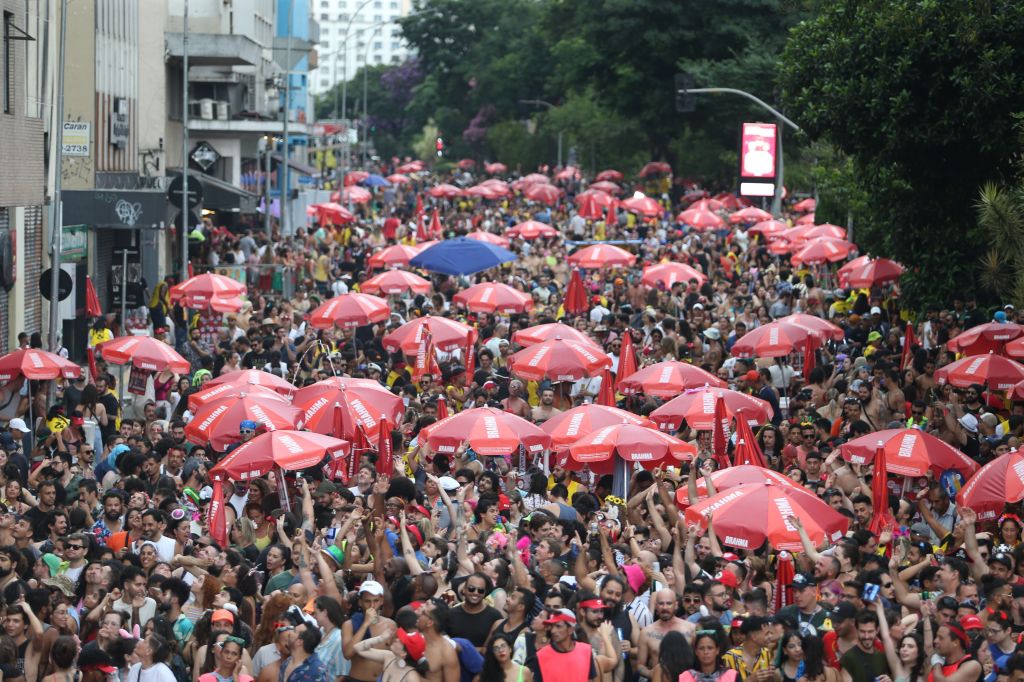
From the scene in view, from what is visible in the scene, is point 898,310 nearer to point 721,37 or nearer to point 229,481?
point 229,481

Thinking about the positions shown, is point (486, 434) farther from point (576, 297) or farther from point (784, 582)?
point (576, 297)

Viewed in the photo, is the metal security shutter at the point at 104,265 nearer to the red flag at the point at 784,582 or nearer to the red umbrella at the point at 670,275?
the red umbrella at the point at 670,275

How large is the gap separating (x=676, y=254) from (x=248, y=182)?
885 inches

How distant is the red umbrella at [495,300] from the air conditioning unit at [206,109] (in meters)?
24.8

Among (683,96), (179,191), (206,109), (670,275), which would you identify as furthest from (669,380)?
(206,109)

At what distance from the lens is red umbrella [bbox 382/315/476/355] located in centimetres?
2202

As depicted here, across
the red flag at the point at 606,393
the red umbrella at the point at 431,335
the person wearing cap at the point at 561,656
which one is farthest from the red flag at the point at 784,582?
the red umbrella at the point at 431,335

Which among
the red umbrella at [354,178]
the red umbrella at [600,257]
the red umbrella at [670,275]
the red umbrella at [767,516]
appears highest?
the red umbrella at [354,178]

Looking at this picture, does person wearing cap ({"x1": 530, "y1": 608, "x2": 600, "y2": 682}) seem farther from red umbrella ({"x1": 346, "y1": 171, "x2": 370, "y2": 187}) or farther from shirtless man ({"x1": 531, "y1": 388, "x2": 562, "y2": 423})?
red umbrella ({"x1": 346, "y1": 171, "x2": 370, "y2": 187})

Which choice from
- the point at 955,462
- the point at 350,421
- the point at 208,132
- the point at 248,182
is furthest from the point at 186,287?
the point at 248,182

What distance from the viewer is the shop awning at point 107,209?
2950 cm

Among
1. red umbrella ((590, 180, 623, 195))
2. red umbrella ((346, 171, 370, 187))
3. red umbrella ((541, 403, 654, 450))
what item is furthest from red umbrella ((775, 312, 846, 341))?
red umbrella ((346, 171, 370, 187))

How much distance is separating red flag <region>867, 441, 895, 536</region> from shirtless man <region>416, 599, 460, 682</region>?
4.76 m

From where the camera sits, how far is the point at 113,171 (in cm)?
3631
